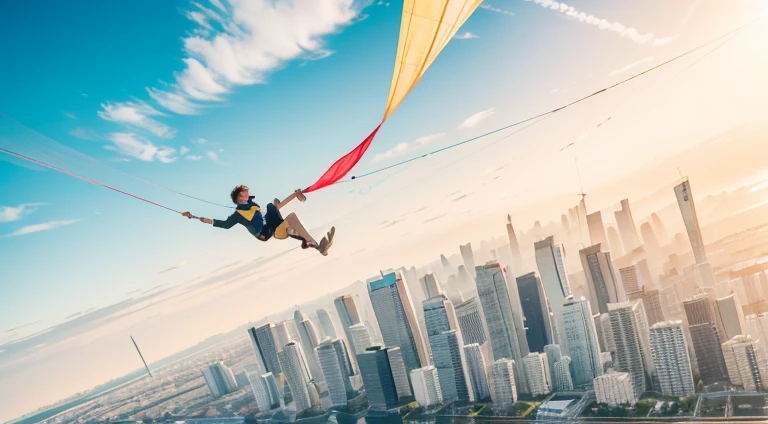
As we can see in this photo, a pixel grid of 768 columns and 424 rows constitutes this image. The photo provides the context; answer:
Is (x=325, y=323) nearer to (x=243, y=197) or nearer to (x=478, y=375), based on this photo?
(x=478, y=375)

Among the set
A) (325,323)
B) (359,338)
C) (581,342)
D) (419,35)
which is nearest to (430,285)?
(359,338)

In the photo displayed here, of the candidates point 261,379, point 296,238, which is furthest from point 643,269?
point 296,238

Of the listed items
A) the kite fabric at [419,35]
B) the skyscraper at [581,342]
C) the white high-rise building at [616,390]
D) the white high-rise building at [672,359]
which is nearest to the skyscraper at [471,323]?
the skyscraper at [581,342]

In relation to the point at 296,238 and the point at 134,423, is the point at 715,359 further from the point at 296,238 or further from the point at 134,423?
the point at 134,423

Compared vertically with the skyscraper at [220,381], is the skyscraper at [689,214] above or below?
above

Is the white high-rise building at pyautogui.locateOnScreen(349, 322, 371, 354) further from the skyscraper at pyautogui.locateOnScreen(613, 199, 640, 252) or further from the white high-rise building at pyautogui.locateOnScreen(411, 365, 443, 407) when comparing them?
the skyscraper at pyautogui.locateOnScreen(613, 199, 640, 252)

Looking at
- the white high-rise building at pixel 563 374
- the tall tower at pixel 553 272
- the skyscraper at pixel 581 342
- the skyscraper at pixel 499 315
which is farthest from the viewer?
the tall tower at pixel 553 272

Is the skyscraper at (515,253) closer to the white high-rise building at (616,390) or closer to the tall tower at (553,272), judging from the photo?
the tall tower at (553,272)
